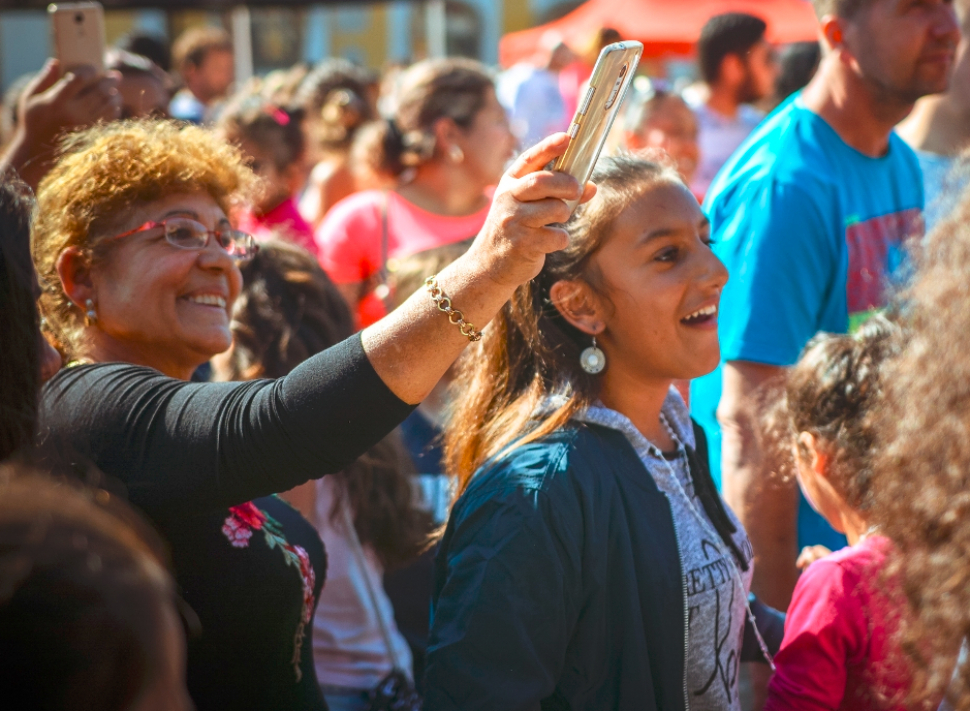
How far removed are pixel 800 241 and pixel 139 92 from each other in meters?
2.31

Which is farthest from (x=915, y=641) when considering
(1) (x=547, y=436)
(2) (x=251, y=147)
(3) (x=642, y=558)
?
(2) (x=251, y=147)

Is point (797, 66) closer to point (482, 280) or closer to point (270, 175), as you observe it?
point (270, 175)

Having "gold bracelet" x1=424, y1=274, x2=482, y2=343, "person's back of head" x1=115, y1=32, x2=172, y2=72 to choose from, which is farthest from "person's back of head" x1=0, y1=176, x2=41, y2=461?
"person's back of head" x1=115, y1=32, x2=172, y2=72

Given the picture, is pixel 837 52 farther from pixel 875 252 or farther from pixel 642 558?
pixel 642 558

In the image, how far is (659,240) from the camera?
1.90m

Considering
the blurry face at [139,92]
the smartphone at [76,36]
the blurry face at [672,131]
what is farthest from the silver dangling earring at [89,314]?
the blurry face at [672,131]

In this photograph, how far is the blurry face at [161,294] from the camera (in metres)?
1.88

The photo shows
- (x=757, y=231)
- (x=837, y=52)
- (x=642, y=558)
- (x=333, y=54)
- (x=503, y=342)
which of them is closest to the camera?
(x=642, y=558)

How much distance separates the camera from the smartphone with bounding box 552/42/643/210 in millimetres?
1388

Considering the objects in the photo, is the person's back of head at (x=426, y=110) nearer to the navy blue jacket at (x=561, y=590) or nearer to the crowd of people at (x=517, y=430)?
the crowd of people at (x=517, y=430)

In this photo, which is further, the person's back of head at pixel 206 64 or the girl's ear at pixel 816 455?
the person's back of head at pixel 206 64

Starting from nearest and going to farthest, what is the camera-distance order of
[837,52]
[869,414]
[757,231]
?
[869,414] → [757,231] → [837,52]

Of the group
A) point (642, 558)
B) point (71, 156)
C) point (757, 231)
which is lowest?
point (642, 558)

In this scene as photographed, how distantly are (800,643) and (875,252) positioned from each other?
4.05 ft
